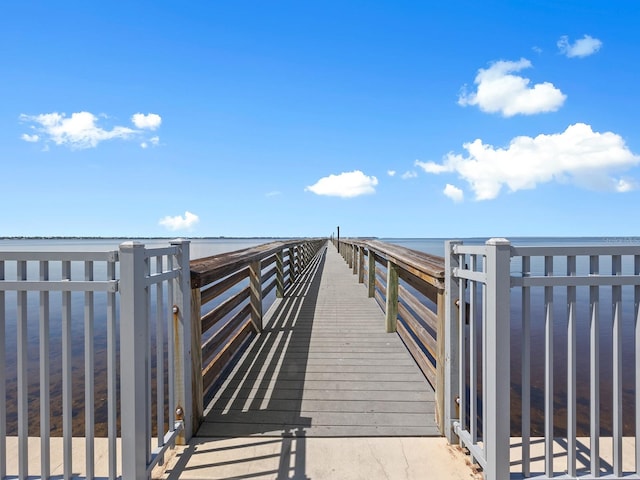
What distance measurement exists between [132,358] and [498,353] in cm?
195

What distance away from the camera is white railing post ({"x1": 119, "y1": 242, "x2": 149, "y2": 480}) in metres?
1.87

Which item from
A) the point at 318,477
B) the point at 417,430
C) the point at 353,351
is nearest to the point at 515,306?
the point at 353,351

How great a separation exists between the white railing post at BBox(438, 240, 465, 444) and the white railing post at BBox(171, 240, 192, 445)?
5.72ft

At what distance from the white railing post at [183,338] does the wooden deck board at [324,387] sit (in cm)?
22

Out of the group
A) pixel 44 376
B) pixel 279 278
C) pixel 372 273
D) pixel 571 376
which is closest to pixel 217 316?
pixel 44 376

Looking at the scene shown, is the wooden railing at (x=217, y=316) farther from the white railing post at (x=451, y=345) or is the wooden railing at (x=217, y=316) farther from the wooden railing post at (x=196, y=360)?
the white railing post at (x=451, y=345)

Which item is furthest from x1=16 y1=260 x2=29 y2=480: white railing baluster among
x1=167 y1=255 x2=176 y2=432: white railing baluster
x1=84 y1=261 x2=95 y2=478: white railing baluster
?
x1=167 y1=255 x2=176 y2=432: white railing baluster

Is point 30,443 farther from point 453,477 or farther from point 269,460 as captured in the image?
point 453,477

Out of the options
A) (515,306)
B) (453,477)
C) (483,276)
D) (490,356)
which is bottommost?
(515,306)

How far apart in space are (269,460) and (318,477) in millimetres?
337

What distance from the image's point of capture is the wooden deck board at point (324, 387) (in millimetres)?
2574

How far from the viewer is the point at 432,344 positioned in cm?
294

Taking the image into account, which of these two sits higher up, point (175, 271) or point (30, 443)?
point (175, 271)

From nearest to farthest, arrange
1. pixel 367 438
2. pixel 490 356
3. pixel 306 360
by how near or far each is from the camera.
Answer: pixel 490 356
pixel 367 438
pixel 306 360
